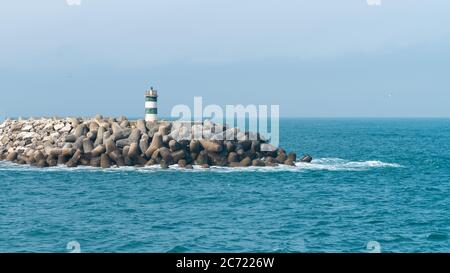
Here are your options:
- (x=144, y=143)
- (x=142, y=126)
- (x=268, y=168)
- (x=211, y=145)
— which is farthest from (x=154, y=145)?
(x=268, y=168)

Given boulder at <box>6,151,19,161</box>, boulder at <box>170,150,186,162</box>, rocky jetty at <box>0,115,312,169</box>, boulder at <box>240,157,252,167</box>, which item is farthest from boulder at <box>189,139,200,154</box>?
boulder at <box>6,151,19,161</box>

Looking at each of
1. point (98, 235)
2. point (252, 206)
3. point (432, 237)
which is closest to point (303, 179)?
point (252, 206)

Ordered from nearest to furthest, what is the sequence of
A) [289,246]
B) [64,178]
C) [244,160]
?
[289,246] → [64,178] → [244,160]

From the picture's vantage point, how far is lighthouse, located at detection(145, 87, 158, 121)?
41.6 metres

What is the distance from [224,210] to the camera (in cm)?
2384

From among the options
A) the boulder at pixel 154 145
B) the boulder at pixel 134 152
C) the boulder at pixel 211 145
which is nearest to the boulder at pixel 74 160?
the boulder at pixel 134 152

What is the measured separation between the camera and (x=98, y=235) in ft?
61.4

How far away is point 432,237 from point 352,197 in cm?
921

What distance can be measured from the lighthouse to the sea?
7.12m

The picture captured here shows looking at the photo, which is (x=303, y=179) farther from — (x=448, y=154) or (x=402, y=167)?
(x=448, y=154)

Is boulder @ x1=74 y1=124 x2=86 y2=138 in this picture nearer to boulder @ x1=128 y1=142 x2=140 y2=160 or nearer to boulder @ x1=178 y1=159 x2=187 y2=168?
boulder @ x1=128 y1=142 x2=140 y2=160

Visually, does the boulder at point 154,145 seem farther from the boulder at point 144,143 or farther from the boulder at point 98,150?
the boulder at point 98,150
